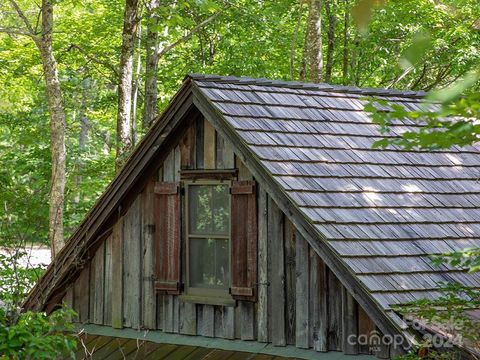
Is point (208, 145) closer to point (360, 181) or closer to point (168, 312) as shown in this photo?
point (360, 181)

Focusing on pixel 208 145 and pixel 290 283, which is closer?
pixel 290 283

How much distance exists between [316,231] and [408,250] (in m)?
0.98

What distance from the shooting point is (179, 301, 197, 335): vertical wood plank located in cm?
932

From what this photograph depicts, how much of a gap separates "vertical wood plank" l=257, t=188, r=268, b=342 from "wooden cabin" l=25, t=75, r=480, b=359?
15mm

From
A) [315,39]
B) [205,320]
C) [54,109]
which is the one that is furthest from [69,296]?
[315,39]

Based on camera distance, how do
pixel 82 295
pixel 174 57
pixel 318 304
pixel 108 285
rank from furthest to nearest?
1. pixel 174 57
2. pixel 82 295
3. pixel 108 285
4. pixel 318 304

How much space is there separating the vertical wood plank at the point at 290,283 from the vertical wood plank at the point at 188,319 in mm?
1303

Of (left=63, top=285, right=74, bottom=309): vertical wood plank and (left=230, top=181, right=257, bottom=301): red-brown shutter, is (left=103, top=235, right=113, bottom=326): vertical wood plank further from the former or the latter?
(left=230, top=181, right=257, bottom=301): red-brown shutter

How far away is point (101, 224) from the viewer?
10008mm

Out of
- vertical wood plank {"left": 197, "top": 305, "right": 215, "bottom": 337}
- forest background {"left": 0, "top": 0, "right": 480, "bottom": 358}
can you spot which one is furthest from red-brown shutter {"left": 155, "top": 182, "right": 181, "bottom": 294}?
forest background {"left": 0, "top": 0, "right": 480, "bottom": 358}

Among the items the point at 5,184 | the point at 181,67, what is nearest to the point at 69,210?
the point at 5,184

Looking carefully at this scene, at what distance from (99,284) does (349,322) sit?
11.7 ft

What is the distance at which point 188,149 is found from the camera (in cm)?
950

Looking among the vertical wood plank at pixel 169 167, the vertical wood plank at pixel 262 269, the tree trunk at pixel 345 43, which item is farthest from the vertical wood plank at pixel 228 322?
the tree trunk at pixel 345 43
